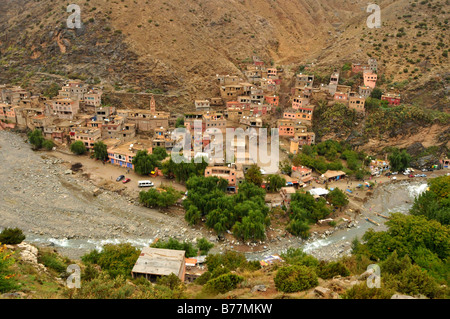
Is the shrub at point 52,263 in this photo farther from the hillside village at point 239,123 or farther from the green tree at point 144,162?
the green tree at point 144,162

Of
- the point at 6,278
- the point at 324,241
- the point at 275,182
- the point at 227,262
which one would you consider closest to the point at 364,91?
the point at 275,182

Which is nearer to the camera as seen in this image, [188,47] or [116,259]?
[116,259]

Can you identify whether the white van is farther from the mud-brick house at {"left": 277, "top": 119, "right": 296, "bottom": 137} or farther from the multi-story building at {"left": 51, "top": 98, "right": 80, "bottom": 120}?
the multi-story building at {"left": 51, "top": 98, "right": 80, "bottom": 120}

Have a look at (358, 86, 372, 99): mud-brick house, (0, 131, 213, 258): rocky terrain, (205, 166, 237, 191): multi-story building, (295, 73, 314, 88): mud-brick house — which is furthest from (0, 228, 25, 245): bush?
(358, 86, 372, 99): mud-brick house

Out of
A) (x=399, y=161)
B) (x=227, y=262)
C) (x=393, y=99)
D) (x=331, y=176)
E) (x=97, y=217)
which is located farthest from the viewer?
(x=393, y=99)

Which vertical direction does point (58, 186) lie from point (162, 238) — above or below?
above

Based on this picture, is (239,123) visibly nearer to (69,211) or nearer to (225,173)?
(225,173)

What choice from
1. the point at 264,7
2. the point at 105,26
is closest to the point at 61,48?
the point at 105,26

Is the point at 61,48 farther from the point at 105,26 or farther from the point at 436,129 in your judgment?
the point at 436,129
